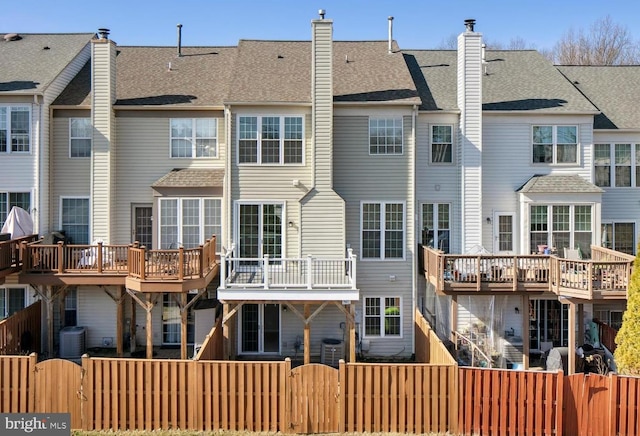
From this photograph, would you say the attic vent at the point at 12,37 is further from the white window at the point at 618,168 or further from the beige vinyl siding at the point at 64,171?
the white window at the point at 618,168

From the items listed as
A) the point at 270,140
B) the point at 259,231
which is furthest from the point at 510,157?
the point at 259,231

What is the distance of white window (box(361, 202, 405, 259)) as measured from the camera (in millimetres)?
15938

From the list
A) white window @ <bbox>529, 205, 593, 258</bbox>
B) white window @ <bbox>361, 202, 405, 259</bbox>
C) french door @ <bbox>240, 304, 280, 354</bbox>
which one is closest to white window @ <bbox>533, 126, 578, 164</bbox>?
white window @ <bbox>529, 205, 593, 258</bbox>

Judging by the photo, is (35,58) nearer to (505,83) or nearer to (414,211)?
(414,211)

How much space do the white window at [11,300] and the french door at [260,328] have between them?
293 inches

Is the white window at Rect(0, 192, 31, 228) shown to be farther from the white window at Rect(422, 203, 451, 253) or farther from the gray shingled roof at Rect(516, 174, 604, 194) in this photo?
the gray shingled roof at Rect(516, 174, 604, 194)

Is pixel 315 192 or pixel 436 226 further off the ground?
pixel 315 192

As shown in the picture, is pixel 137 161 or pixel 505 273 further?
pixel 137 161

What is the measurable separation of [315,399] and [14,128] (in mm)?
13221

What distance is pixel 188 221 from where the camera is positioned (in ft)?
52.5

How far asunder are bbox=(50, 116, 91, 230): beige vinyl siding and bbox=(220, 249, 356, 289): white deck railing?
5.85 metres

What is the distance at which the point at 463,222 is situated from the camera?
16156 mm

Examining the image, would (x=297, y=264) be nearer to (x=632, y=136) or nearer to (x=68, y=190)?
(x=68, y=190)

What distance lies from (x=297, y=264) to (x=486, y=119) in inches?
311
